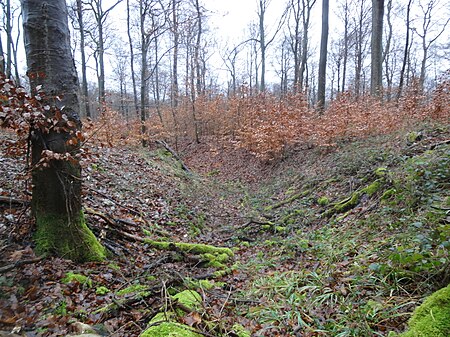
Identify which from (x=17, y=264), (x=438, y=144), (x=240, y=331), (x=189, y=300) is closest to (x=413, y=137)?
(x=438, y=144)

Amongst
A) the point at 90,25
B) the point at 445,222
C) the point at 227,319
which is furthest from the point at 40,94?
the point at 90,25

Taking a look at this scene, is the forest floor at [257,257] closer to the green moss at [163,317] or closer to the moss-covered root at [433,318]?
the green moss at [163,317]

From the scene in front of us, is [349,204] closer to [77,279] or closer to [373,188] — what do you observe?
[373,188]

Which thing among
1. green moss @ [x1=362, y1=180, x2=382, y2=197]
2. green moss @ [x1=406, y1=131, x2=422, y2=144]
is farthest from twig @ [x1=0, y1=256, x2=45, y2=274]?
green moss @ [x1=406, y1=131, x2=422, y2=144]

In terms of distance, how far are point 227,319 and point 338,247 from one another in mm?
2130

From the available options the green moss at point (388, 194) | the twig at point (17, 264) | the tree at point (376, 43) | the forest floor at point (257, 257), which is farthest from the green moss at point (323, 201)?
the tree at point (376, 43)

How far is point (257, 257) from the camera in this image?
4812 mm

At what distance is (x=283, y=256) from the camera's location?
4414 mm

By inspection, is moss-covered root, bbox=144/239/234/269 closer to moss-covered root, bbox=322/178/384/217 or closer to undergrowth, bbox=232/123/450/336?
undergrowth, bbox=232/123/450/336

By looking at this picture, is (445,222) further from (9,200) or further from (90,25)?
(90,25)

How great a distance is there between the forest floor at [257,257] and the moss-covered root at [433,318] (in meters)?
0.24

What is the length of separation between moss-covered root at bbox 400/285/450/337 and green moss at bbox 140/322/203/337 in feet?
5.20

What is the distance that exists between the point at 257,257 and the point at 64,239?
10.5ft

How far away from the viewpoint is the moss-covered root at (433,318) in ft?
5.47
